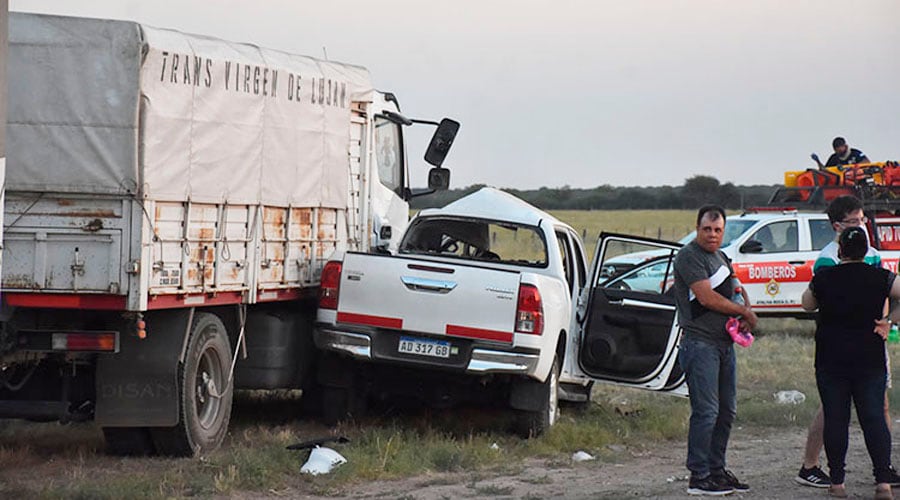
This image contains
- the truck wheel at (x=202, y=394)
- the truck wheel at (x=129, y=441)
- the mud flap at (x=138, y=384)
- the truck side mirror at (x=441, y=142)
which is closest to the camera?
the mud flap at (x=138, y=384)

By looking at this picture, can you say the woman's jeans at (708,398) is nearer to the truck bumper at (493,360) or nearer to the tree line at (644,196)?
the truck bumper at (493,360)

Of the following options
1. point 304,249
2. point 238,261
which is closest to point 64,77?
point 238,261

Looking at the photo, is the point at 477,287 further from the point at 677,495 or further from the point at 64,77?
the point at 64,77

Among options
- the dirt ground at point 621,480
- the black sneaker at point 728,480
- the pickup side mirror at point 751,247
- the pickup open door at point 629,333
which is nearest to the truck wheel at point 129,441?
the dirt ground at point 621,480

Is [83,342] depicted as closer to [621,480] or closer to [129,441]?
[129,441]

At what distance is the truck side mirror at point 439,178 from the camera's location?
49.1 feet

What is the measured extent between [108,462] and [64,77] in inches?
107

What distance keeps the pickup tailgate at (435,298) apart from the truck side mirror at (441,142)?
295cm

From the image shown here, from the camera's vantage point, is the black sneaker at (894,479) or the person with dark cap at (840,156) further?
the person with dark cap at (840,156)

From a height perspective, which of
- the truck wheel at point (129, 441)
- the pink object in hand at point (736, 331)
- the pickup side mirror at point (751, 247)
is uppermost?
the pickup side mirror at point (751, 247)

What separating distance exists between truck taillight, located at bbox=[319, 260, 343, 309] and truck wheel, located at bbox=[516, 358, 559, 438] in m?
1.76

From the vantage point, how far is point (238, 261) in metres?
11.0

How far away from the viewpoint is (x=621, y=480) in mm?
10109

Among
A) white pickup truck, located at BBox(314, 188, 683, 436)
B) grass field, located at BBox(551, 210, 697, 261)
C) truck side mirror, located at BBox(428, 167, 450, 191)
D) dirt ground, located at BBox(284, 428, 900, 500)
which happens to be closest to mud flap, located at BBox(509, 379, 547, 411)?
white pickup truck, located at BBox(314, 188, 683, 436)
